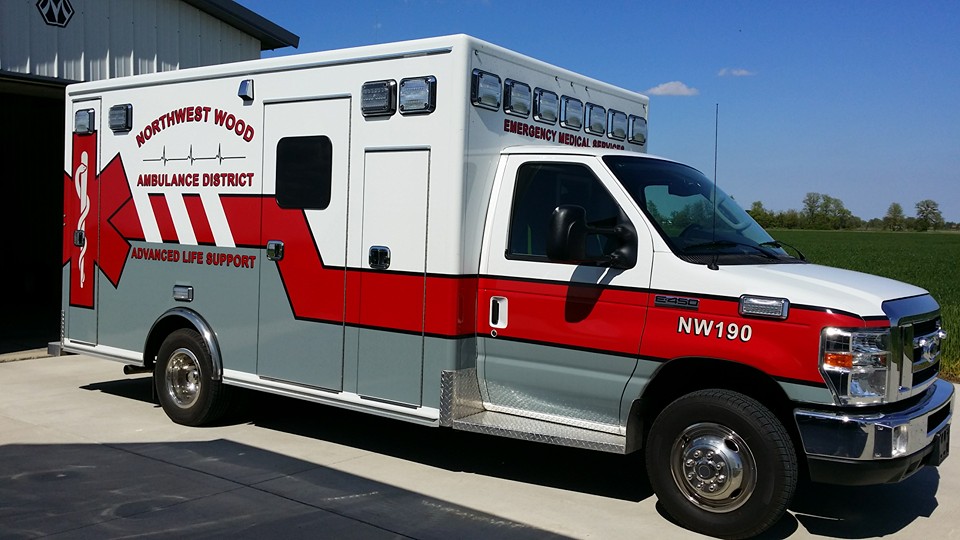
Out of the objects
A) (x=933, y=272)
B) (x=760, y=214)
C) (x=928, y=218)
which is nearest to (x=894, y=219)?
(x=928, y=218)

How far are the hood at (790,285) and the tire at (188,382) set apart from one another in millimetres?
3983

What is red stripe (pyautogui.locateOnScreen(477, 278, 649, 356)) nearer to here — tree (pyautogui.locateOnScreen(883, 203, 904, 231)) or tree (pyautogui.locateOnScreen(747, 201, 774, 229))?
tree (pyautogui.locateOnScreen(747, 201, 774, 229))

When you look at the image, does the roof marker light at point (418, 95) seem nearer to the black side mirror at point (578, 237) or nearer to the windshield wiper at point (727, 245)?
Answer: the black side mirror at point (578, 237)

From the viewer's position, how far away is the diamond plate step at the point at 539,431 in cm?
550

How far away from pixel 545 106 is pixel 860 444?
126 inches

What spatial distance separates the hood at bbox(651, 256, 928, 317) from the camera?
16.0 feet

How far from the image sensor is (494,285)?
19.8ft

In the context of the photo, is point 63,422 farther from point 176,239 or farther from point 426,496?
point 426,496

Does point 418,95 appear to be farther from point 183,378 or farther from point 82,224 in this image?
point 82,224

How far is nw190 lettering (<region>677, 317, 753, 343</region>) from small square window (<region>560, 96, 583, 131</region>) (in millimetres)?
2158

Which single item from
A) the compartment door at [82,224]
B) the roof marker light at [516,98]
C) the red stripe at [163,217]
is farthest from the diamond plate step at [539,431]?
the compartment door at [82,224]

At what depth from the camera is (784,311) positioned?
193 inches

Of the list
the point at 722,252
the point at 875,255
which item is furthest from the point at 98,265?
the point at 875,255

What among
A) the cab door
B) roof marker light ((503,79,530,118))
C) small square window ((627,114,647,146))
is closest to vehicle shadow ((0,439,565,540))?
the cab door
